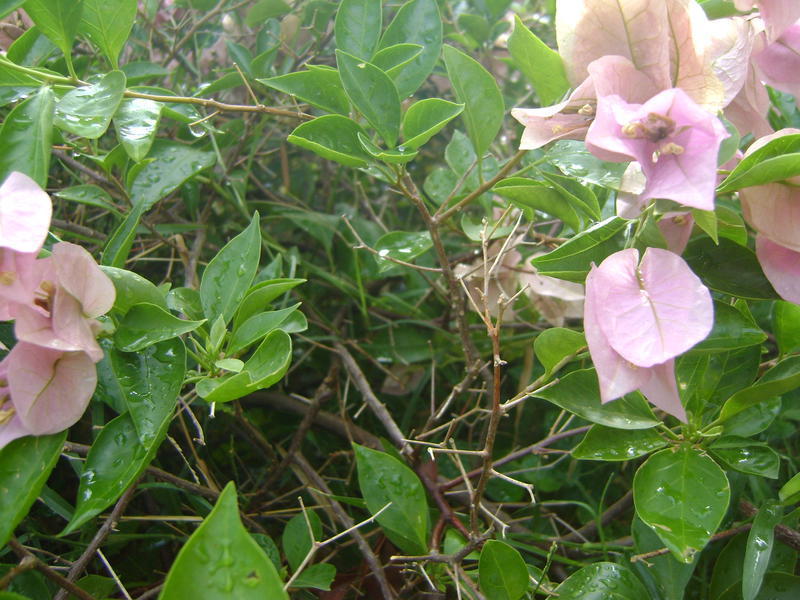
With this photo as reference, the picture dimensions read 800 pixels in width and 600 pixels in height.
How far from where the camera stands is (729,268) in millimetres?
627

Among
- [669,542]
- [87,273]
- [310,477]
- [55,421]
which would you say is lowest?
[310,477]

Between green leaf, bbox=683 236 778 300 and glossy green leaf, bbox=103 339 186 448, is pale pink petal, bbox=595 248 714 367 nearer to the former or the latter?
green leaf, bbox=683 236 778 300

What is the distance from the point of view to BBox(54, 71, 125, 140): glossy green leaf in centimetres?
61

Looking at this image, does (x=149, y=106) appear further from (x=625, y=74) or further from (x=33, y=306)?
(x=625, y=74)

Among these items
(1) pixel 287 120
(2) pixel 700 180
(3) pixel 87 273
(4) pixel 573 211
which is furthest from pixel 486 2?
(3) pixel 87 273

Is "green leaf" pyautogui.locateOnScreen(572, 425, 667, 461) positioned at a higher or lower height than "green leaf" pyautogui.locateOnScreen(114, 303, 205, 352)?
lower

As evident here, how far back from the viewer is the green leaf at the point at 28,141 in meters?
0.59

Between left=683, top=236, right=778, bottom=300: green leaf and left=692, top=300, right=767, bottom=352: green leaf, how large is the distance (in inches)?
1.4

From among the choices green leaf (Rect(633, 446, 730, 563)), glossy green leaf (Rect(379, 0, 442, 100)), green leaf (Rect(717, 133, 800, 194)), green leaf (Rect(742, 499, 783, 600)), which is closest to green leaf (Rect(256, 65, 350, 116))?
glossy green leaf (Rect(379, 0, 442, 100))

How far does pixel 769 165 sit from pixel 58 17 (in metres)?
0.72

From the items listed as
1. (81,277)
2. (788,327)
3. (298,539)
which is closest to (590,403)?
(788,327)

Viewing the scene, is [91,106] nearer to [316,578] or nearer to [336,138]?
[336,138]

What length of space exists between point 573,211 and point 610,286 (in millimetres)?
158

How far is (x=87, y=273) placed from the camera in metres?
0.55
